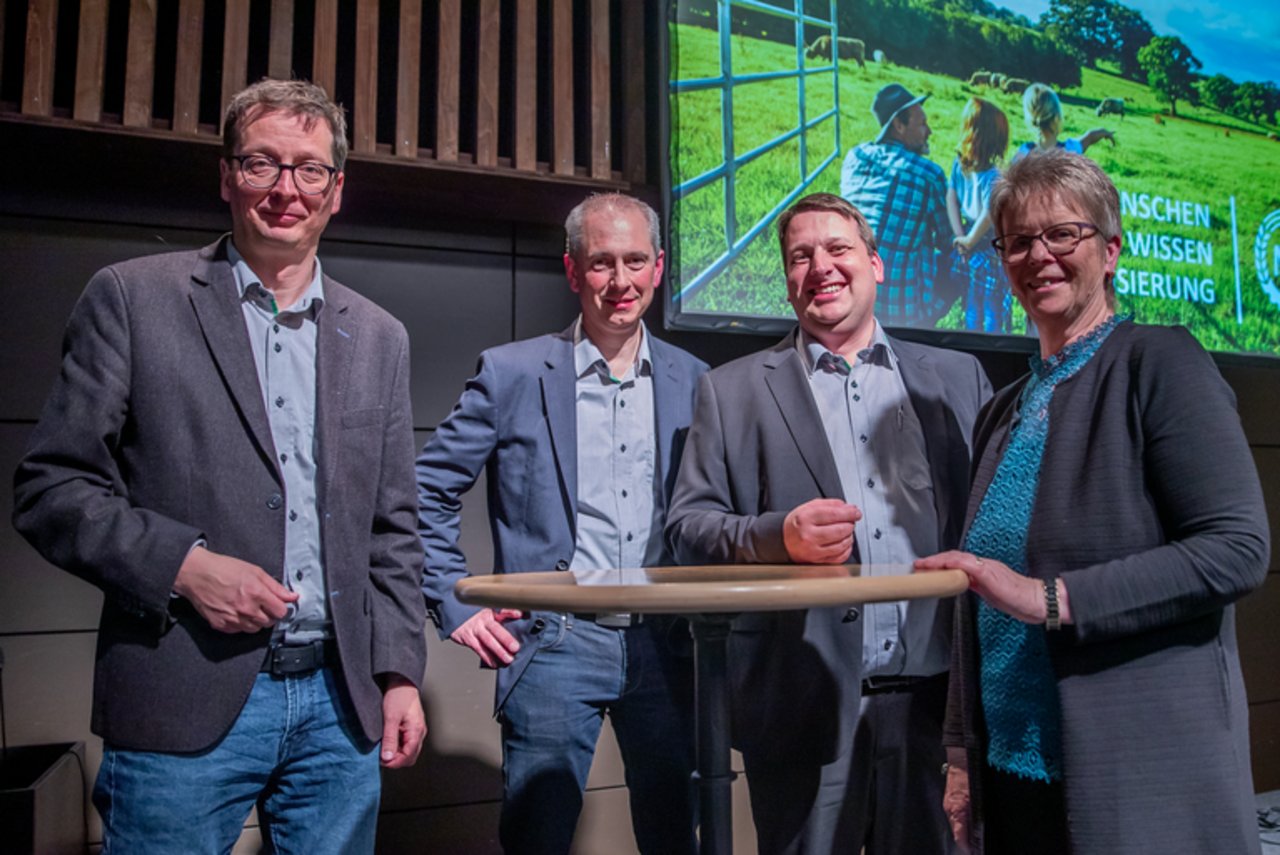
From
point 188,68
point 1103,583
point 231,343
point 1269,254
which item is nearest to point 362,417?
point 231,343

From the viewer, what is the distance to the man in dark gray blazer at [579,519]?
6.42ft

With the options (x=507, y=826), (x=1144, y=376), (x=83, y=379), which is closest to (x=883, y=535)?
(x=1144, y=376)

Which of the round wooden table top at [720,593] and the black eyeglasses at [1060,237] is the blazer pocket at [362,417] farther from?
the black eyeglasses at [1060,237]

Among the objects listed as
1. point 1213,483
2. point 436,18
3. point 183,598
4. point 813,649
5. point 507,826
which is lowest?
point 507,826

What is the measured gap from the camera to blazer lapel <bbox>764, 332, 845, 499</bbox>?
182 centimetres

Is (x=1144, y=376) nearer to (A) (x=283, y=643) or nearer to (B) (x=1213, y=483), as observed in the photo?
(B) (x=1213, y=483)

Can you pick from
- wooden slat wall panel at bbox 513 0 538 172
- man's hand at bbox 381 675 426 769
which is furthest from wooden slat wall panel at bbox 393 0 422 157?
man's hand at bbox 381 675 426 769

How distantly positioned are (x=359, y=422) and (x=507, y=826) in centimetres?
92

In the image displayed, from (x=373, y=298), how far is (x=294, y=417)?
1624 mm

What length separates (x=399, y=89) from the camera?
2.92 m

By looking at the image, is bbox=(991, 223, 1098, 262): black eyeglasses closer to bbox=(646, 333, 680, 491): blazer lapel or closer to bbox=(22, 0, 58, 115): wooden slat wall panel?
bbox=(646, 333, 680, 491): blazer lapel

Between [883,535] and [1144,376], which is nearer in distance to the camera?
[1144,376]

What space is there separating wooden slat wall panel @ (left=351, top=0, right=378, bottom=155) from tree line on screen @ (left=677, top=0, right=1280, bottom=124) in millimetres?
945

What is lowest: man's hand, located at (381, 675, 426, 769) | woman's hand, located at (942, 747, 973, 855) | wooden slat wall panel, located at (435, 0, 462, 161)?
woman's hand, located at (942, 747, 973, 855)
